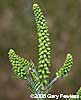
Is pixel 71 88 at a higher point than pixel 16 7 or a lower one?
lower

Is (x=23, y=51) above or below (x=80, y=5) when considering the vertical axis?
below

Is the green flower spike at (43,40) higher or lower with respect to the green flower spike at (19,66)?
higher

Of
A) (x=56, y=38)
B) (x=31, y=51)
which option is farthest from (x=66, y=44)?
(x=31, y=51)

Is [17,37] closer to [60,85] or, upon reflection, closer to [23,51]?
[23,51]

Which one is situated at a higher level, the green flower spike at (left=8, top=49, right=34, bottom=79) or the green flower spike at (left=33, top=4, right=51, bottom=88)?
the green flower spike at (left=33, top=4, right=51, bottom=88)

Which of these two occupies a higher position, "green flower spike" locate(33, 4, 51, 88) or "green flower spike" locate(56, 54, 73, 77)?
"green flower spike" locate(33, 4, 51, 88)

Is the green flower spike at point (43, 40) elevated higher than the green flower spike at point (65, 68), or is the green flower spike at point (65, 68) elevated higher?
the green flower spike at point (43, 40)

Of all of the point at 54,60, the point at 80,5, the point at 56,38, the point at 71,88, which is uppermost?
the point at 80,5

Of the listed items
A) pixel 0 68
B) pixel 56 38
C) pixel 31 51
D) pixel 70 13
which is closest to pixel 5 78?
pixel 0 68

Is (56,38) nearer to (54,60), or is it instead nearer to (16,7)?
(54,60)
